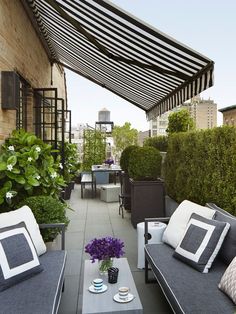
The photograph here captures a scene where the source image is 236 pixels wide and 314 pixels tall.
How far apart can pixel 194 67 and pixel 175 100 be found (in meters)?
1.86

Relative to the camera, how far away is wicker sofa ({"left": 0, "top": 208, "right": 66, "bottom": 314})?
100 inches

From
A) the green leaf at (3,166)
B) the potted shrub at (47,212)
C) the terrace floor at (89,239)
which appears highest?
the green leaf at (3,166)

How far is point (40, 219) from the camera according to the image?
421cm

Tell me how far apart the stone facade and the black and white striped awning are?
13.8 inches

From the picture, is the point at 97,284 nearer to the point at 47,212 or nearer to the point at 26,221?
the point at 26,221

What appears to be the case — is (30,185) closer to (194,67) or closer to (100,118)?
(194,67)

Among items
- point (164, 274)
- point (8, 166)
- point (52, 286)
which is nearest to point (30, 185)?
point (8, 166)

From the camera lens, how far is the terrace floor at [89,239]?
372cm

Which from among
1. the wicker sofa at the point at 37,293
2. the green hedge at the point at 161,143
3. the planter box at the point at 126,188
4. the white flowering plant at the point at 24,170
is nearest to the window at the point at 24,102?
the white flowering plant at the point at 24,170

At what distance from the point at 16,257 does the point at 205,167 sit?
3573mm

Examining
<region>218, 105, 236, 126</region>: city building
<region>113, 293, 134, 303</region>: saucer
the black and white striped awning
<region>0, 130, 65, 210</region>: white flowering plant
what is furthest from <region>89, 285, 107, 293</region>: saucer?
<region>218, 105, 236, 126</region>: city building

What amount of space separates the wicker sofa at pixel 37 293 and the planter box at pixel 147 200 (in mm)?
3721

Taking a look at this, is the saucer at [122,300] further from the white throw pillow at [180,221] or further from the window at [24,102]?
the window at [24,102]

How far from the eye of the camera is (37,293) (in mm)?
2801
